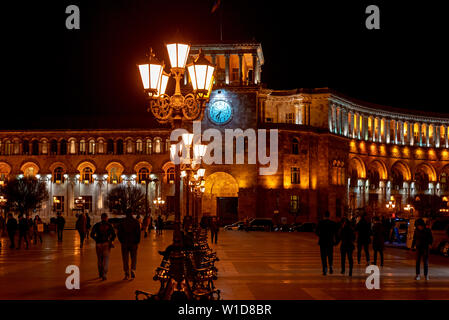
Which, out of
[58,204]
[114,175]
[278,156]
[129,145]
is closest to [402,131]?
[278,156]

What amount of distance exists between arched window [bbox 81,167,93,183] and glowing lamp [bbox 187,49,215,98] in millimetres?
68875

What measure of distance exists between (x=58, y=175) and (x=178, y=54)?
70.5 m

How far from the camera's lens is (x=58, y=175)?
263 ft

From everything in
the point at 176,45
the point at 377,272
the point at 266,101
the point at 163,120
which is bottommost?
the point at 377,272

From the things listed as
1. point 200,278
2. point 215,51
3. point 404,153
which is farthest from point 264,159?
point 200,278

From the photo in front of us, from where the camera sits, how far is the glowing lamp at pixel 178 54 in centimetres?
1269

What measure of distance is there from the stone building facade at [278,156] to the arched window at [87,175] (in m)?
0.12

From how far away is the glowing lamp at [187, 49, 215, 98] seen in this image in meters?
12.9

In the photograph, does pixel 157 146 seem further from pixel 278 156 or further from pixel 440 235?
pixel 440 235

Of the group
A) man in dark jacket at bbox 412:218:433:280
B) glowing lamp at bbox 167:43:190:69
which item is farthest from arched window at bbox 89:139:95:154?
glowing lamp at bbox 167:43:190:69

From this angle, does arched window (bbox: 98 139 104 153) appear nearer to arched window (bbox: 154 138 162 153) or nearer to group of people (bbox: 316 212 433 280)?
arched window (bbox: 154 138 162 153)

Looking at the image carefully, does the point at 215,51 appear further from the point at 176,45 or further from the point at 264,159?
the point at 176,45

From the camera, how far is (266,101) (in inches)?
3054
